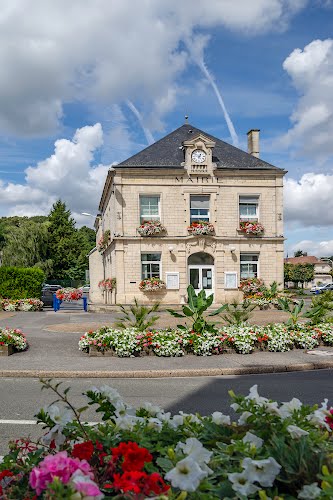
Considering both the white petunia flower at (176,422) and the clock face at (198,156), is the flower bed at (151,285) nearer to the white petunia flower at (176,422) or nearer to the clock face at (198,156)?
the clock face at (198,156)

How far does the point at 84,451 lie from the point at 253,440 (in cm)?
73

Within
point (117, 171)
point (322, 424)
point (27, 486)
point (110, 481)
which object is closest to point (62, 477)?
point (110, 481)

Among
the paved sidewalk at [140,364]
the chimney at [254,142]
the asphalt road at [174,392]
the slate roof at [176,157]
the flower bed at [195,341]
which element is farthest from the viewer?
the chimney at [254,142]

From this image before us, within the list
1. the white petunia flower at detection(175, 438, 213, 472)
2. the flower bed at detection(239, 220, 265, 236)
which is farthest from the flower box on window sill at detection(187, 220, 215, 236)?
the white petunia flower at detection(175, 438, 213, 472)

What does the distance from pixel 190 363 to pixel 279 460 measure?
861 cm

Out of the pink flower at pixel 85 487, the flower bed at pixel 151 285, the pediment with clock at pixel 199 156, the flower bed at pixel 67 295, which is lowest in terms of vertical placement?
the flower bed at pixel 67 295

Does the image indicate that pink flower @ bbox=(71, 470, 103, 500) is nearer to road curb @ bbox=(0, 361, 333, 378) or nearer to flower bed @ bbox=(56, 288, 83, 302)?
road curb @ bbox=(0, 361, 333, 378)

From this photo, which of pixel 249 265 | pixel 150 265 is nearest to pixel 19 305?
pixel 150 265

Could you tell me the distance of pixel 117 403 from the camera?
2.62 meters

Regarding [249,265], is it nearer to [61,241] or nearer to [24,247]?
[24,247]

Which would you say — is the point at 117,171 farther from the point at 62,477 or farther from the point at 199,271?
the point at 62,477

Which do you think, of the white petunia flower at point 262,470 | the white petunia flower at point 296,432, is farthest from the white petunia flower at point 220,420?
the white petunia flower at point 262,470

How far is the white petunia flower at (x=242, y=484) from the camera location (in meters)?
1.71

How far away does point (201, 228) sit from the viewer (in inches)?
1079
